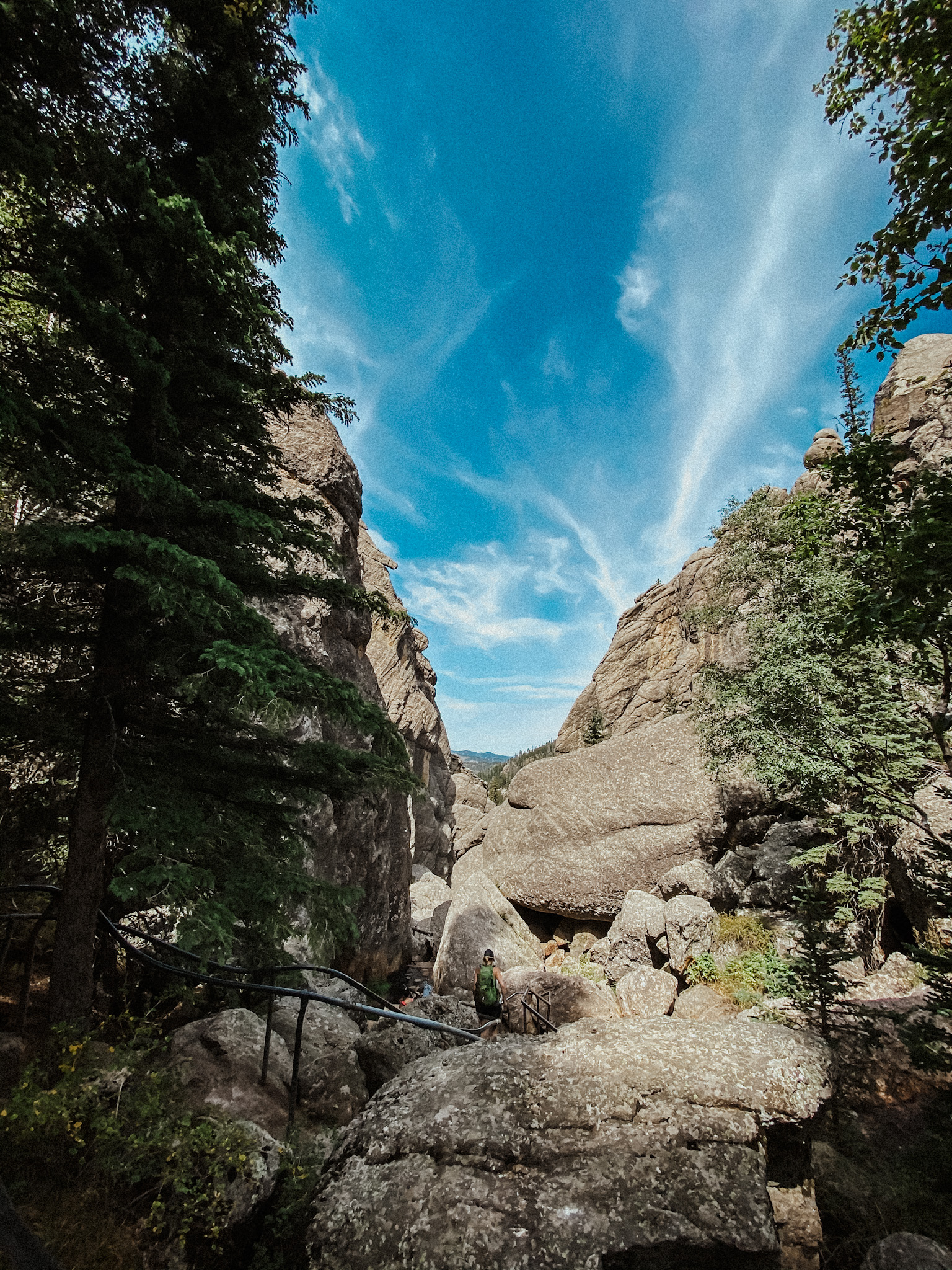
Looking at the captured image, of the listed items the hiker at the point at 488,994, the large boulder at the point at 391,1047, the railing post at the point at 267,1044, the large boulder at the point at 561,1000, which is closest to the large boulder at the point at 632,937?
the large boulder at the point at 561,1000

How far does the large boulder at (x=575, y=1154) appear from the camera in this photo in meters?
2.27

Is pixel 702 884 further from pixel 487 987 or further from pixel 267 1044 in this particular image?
pixel 267 1044

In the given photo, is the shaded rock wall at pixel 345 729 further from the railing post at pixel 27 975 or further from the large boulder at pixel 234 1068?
the railing post at pixel 27 975

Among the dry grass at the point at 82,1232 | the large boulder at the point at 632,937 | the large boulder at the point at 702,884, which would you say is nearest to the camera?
the dry grass at the point at 82,1232

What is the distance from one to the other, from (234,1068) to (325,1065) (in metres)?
1.09

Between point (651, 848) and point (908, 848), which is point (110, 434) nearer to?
point (908, 848)

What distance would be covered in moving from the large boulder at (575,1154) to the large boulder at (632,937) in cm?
1106

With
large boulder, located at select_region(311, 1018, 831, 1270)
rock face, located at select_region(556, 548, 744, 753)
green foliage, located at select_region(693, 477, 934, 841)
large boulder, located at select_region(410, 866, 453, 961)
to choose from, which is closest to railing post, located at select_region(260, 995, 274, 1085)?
large boulder, located at select_region(311, 1018, 831, 1270)

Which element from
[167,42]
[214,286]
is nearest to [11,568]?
[214,286]

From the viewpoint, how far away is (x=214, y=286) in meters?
4.54

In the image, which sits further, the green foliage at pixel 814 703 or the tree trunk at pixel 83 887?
the green foliage at pixel 814 703

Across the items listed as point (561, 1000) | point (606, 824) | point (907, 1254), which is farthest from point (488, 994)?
point (606, 824)

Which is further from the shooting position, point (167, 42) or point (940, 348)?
point (940, 348)

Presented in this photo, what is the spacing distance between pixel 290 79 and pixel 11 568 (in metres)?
5.70
